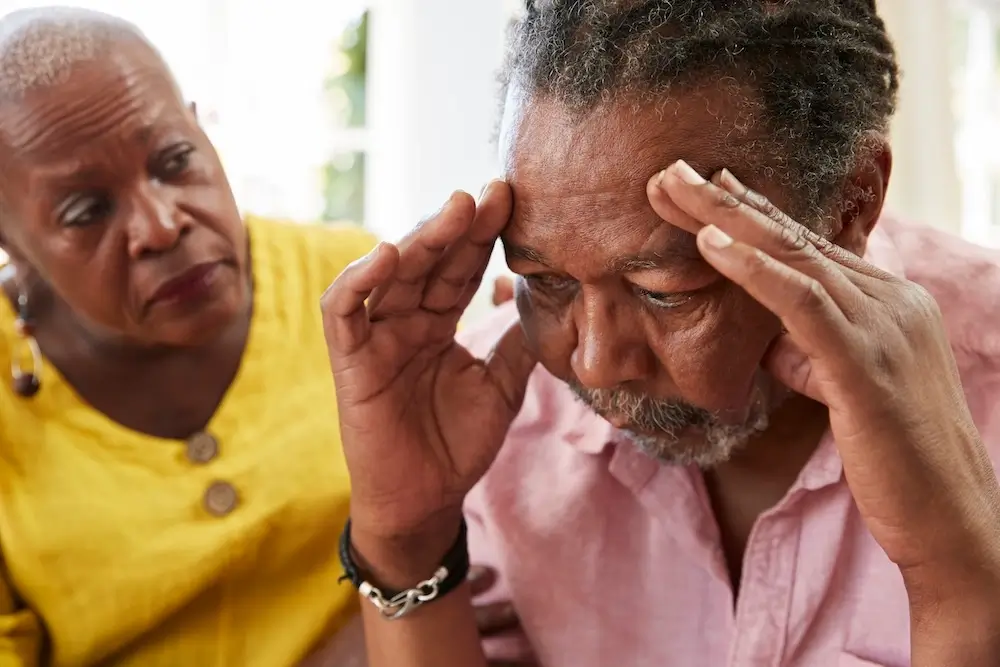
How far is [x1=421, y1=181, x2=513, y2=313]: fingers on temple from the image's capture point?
966mm

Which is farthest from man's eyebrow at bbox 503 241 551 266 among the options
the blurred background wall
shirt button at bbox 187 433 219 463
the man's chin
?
the blurred background wall

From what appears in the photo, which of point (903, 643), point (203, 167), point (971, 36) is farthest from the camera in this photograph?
point (971, 36)

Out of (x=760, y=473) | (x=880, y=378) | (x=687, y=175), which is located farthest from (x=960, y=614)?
(x=687, y=175)

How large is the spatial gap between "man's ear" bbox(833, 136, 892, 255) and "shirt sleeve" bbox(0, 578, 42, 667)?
110 cm

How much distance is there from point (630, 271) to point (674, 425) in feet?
0.71

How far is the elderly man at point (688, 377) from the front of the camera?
828mm

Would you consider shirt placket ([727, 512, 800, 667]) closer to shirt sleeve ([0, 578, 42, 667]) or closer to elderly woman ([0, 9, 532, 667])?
elderly woman ([0, 9, 532, 667])

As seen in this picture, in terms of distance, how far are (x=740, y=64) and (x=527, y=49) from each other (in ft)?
0.72

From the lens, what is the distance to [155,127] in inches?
48.8

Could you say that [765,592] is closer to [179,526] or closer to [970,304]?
[970,304]

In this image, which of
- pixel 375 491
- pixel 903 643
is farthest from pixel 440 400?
pixel 903 643

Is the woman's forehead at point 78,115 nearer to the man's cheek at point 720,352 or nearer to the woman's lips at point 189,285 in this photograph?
the woman's lips at point 189,285

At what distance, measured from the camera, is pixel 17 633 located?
122cm

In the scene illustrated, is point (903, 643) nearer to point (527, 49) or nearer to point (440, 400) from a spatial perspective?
point (440, 400)
